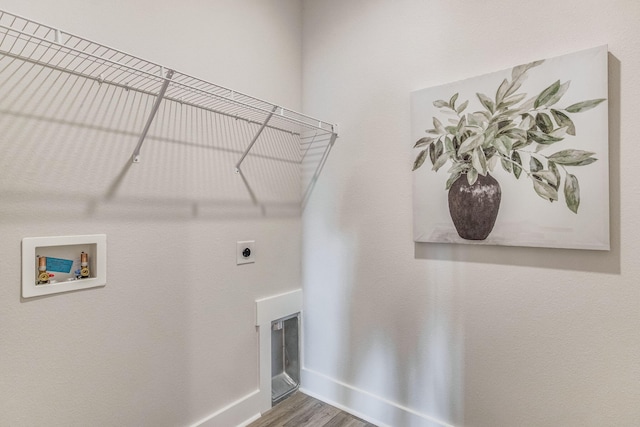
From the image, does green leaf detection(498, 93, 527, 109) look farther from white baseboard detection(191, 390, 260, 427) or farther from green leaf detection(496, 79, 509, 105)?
white baseboard detection(191, 390, 260, 427)

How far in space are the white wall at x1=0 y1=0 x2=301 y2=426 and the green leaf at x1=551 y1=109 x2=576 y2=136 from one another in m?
1.33

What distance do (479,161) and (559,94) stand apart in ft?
1.13

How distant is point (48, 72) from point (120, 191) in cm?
43

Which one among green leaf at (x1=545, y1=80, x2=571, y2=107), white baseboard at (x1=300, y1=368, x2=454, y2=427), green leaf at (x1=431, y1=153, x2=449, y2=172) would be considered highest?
green leaf at (x1=545, y1=80, x2=571, y2=107)

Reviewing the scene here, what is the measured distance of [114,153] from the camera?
3.93 ft

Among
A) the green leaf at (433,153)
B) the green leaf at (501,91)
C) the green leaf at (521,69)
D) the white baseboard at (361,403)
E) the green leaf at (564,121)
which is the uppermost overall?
the green leaf at (521,69)

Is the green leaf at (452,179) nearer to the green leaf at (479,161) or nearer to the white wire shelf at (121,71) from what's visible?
the green leaf at (479,161)

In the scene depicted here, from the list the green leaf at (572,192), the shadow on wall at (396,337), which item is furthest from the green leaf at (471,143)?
the shadow on wall at (396,337)

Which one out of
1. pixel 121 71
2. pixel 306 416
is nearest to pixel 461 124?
pixel 121 71

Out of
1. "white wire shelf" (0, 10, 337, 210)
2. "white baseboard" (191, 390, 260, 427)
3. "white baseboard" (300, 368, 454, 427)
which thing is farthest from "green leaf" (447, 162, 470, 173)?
"white baseboard" (191, 390, 260, 427)

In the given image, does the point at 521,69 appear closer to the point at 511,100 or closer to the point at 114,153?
the point at 511,100

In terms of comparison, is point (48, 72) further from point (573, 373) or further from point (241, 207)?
point (573, 373)

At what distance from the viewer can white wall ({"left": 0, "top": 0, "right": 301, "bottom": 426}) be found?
3.32ft

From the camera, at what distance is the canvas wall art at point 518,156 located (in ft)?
3.68
